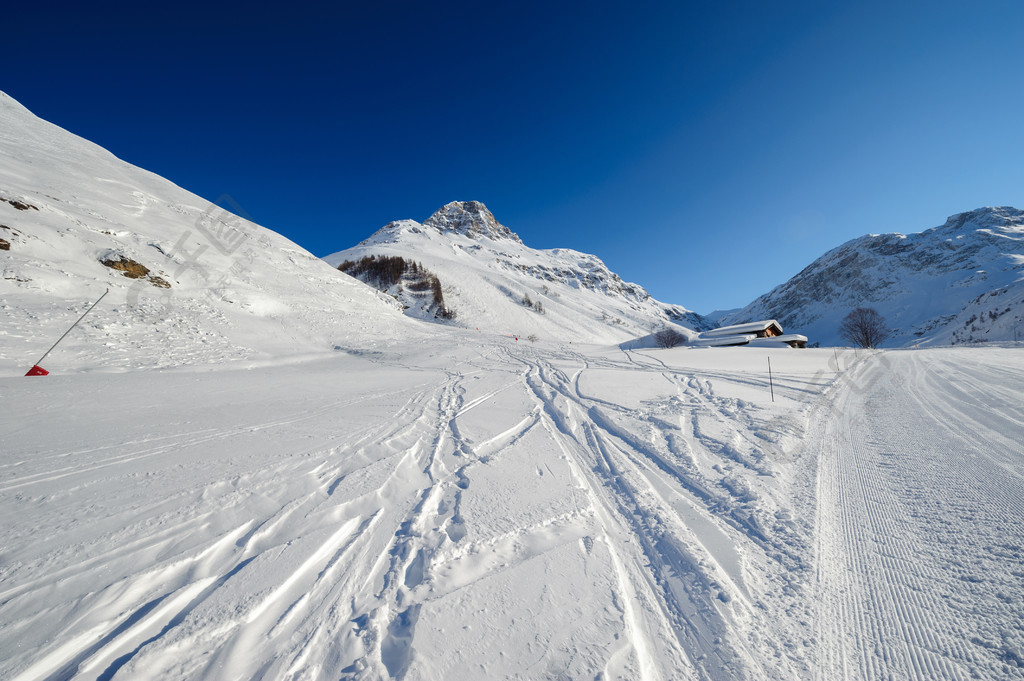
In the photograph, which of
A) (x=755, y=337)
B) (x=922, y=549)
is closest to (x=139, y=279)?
(x=922, y=549)

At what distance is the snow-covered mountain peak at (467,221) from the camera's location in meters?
131

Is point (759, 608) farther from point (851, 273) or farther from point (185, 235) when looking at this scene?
point (851, 273)

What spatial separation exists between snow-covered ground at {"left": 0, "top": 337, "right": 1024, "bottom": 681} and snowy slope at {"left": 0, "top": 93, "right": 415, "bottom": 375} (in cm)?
757

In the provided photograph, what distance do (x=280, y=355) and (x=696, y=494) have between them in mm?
17187

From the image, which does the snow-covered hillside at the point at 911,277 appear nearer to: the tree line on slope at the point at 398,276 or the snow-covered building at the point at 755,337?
the snow-covered building at the point at 755,337

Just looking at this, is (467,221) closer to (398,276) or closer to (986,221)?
(398,276)

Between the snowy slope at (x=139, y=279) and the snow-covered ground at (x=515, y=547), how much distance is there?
7.57m

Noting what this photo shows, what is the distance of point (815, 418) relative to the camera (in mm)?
6059

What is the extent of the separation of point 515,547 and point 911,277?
12696cm

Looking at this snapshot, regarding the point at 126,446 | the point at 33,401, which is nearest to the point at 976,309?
the point at 126,446

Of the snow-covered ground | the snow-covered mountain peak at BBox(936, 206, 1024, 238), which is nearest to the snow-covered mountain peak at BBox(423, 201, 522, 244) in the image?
the snow-covered ground

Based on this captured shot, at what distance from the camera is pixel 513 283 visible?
64.2m

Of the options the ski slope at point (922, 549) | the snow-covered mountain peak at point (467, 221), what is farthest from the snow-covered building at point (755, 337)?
the snow-covered mountain peak at point (467, 221)

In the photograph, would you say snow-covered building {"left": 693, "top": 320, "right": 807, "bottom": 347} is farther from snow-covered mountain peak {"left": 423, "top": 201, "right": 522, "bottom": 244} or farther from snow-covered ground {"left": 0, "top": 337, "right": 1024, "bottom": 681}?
snow-covered mountain peak {"left": 423, "top": 201, "right": 522, "bottom": 244}
